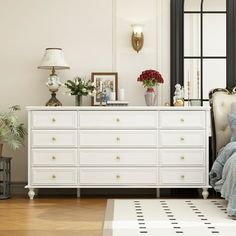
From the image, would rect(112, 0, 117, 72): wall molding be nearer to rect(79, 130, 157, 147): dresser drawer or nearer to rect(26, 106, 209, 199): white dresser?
rect(26, 106, 209, 199): white dresser

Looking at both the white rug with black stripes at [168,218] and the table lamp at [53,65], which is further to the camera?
the table lamp at [53,65]

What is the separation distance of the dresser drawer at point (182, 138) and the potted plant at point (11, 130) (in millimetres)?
1537

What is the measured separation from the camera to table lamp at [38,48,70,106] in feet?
20.0

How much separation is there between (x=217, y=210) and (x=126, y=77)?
6.57 feet

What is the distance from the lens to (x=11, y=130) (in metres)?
6.16

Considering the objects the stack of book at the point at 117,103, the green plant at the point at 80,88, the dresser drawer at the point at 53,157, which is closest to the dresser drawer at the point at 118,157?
the dresser drawer at the point at 53,157

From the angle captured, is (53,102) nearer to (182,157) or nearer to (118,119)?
(118,119)

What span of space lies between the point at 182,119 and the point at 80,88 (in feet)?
3.76

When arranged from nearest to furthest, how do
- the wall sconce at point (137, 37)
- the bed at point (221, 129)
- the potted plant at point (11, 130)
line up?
the bed at point (221, 129) < the potted plant at point (11, 130) < the wall sconce at point (137, 37)

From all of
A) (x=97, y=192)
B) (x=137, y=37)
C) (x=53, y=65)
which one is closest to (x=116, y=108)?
(x=53, y=65)

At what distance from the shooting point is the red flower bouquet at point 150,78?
6.15m

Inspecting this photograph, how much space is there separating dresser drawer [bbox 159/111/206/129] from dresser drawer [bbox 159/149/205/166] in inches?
9.8

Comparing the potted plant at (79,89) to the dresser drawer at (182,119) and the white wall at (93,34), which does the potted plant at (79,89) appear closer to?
the white wall at (93,34)

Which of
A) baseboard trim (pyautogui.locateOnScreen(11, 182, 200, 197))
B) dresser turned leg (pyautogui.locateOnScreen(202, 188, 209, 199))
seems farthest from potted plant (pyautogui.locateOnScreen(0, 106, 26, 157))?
dresser turned leg (pyautogui.locateOnScreen(202, 188, 209, 199))
